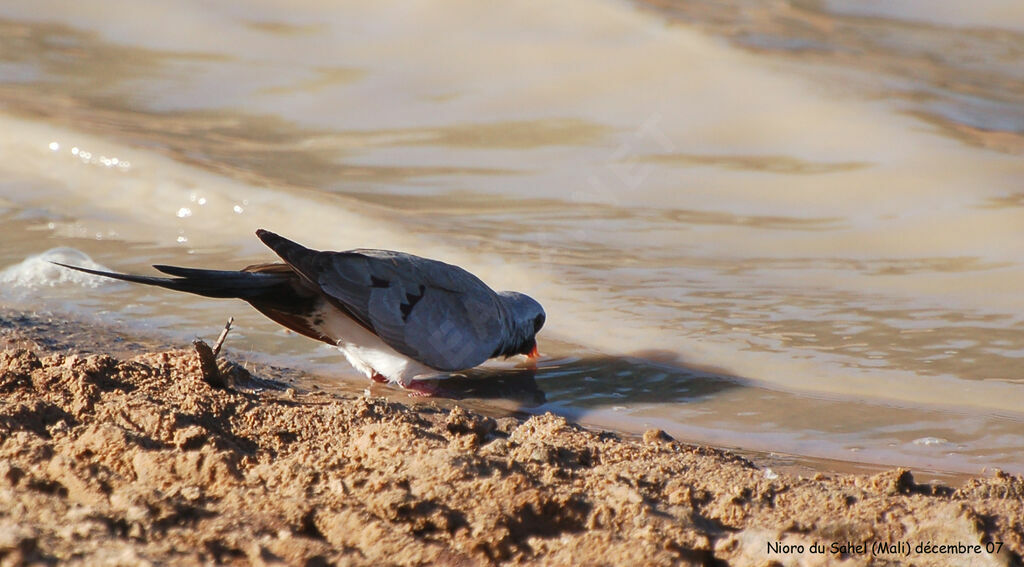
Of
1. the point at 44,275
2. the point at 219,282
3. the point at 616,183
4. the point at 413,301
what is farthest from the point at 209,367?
the point at 616,183

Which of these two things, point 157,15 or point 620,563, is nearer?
point 620,563

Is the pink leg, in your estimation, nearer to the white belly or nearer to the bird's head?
the white belly

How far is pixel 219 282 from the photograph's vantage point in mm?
4156

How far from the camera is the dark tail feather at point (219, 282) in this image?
3.97 meters

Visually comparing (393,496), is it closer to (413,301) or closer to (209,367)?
(209,367)

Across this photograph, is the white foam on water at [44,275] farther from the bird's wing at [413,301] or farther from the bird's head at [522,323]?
the bird's head at [522,323]

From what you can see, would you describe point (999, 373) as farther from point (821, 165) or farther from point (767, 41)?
point (767, 41)

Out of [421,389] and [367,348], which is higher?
[367,348]

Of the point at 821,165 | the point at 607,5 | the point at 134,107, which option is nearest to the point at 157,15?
the point at 134,107

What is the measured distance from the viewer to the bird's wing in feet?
14.6

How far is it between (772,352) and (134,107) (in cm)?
609

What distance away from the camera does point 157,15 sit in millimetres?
10547

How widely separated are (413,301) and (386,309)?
0.15 m

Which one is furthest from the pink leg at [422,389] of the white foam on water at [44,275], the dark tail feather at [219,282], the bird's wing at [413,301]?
the white foam on water at [44,275]
